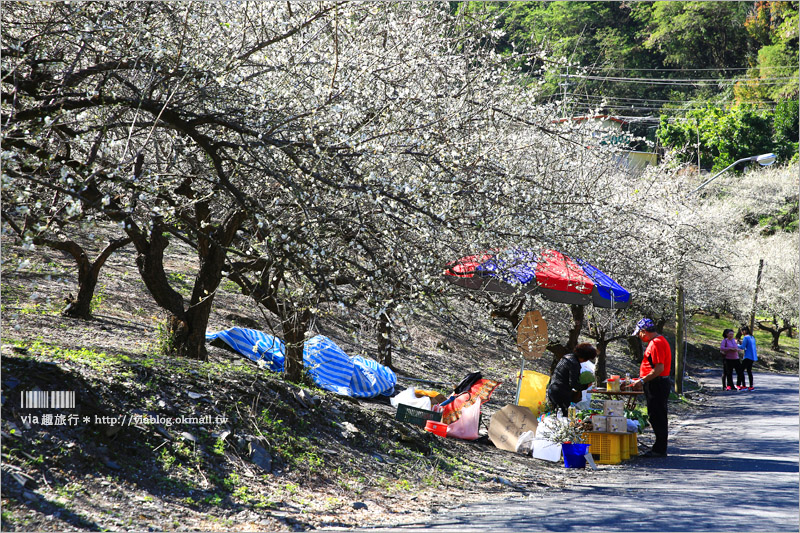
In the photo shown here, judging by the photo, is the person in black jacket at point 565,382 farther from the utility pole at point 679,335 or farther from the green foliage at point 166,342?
the utility pole at point 679,335

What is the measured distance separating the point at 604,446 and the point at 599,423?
33 cm

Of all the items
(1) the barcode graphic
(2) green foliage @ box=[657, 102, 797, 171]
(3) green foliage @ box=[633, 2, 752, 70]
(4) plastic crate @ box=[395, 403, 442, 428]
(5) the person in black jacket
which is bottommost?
(4) plastic crate @ box=[395, 403, 442, 428]

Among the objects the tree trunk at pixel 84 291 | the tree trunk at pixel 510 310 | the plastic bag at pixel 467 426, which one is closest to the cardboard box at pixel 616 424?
the plastic bag at pixel 467 426

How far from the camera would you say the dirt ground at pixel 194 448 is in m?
5.34

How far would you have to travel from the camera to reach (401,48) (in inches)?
330

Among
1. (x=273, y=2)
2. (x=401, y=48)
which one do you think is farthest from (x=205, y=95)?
(x=401, y=48)

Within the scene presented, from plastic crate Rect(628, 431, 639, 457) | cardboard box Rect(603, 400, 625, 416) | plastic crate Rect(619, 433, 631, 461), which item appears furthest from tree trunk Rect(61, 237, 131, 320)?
plastic crate Rect(628, 431, 639, 457)

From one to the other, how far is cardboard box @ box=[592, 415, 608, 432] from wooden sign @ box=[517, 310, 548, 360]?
4.79 ft

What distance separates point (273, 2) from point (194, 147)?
1736mm

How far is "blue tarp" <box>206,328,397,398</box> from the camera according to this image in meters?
10.3

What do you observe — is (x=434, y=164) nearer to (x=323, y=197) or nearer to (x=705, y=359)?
(x=323, y=197)

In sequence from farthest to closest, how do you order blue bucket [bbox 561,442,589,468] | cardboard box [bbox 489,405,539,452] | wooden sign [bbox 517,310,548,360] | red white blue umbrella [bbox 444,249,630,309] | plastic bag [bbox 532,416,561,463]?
wooden sign [bbox 517,310,548,360] < cardboard box [bbox 489,405,539,452] < plastic bag [bbox 532,416,561,463] < blue bucket [bbox 561,442,589,468] < red white blue umbrella [bbox 444,249,630,309]

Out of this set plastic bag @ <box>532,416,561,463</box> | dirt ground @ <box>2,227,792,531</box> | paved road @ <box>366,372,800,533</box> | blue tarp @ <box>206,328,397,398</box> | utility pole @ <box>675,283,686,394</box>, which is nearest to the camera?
dirt ground @ <box>2,227,792,531</box>

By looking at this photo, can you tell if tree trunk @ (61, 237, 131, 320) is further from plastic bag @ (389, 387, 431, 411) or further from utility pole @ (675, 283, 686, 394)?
utility pole @ (675, 283, 686, 394)
